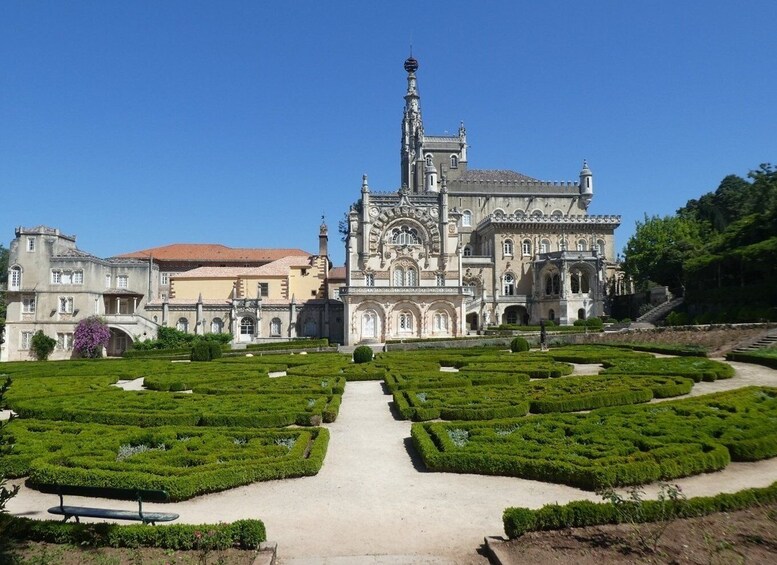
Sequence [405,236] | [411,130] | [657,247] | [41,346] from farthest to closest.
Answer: [411,130], [657,247], [405,236], [41,346]

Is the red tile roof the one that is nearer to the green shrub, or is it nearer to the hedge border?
the green shrub

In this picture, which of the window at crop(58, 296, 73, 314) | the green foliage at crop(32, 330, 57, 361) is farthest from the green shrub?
the window at crop(58, 296, 73, 314)

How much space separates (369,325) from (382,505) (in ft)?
138

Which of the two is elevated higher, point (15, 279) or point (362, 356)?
point (15, 279)

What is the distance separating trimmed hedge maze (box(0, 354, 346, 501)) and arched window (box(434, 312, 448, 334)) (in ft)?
92.7

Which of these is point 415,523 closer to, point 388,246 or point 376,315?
point 376,315

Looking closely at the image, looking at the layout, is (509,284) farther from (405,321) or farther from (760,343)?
(760,343)

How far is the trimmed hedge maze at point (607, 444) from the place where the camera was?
999 cm

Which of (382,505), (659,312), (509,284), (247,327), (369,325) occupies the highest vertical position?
(509,284)

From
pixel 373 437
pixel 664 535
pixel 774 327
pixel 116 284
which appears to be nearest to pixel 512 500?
pixel 664 535

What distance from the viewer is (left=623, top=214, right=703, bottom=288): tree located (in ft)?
180

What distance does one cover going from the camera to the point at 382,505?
9422 millimetres

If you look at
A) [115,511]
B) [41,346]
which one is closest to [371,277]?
[41,346]

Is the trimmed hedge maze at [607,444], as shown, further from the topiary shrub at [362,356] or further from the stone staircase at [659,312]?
the stone staircase at [659,312]
